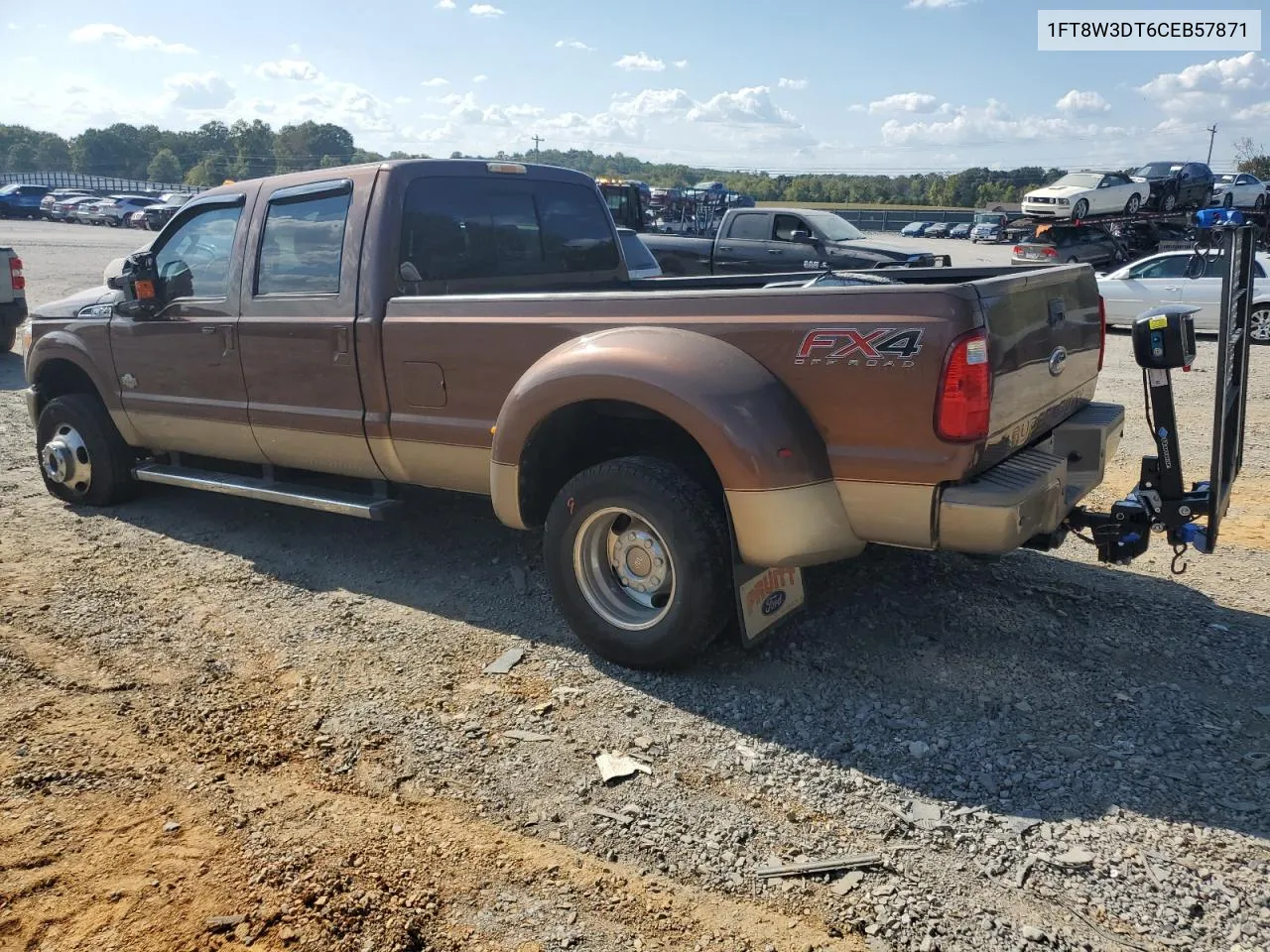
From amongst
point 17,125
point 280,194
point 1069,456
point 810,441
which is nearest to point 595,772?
point 810,441

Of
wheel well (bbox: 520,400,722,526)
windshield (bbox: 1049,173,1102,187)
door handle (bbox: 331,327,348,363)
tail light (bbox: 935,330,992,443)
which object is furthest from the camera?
windshield (bbox: 1049,173,1102,187)

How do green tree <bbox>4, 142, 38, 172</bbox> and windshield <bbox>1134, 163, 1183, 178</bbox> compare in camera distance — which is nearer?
windshield <bbox>1134, 163, 1183, 178</bbox>

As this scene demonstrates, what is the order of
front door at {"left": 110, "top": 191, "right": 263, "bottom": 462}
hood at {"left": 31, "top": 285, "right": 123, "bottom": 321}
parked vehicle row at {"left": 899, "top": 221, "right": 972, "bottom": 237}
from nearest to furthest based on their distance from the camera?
front door at {"left": 110, "top": 191, "right": 263, "bottom": 462}, hood at {"left": 31, "top": 285, "right": 123, "bottom": 321}, parked vehicle row at {"left": 899, "top": 221, "right": 972, "bottom": 237}

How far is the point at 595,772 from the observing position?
3346 mm

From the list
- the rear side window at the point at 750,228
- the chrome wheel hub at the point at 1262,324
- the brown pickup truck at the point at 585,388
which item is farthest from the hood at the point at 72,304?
the chrome wheel hub at the point at 1262,324

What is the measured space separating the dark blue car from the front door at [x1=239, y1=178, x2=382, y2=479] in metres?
58.5

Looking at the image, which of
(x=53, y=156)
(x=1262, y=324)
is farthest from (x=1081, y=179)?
(x=53, y=156)

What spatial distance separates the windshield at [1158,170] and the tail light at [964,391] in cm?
2801

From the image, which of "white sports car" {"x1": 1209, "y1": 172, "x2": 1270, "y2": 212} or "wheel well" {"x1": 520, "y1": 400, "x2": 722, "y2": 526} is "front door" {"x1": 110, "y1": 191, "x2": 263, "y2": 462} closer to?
"wheel well" {"x1": 520, "y1": 400, "x2": 722, "y2": 526}

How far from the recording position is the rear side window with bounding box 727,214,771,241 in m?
16.6

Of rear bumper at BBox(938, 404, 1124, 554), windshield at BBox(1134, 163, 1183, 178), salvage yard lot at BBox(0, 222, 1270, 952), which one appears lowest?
salvage yard lot at BBox(0, 222, 1270, 952)

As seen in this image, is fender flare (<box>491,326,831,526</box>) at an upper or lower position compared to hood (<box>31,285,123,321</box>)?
lower

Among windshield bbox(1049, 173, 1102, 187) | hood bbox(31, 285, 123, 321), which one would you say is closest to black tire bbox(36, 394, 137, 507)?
hood bbox(31, 285, 123, 321)

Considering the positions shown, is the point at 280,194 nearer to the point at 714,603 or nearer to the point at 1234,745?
the point at 714,603
